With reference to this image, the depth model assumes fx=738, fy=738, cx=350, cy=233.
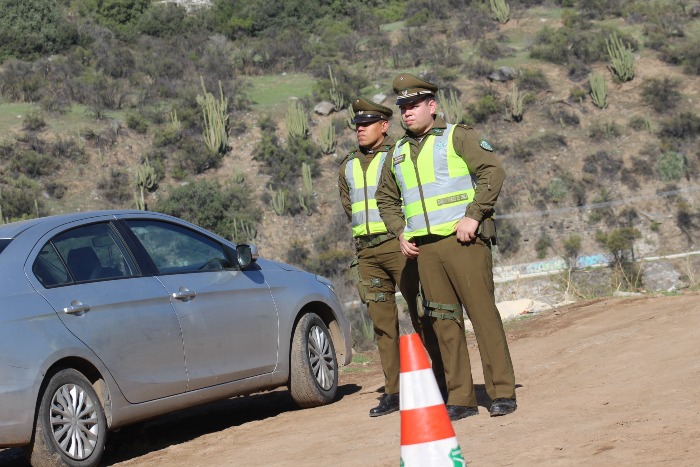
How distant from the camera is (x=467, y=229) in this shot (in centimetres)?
418

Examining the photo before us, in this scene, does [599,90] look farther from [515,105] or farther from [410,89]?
[410,89]

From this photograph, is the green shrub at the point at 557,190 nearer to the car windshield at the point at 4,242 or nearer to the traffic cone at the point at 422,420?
the car windshield at the point at 4,242

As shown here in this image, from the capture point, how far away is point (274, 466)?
3752 millimetres

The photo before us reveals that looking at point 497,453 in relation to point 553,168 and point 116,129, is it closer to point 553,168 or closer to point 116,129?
point 553,168

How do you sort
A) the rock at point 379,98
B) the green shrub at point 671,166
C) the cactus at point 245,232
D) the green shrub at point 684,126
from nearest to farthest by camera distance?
the cactus at point 245,232 < the green shrub at point 671,166 < the green shrub at point 684,126 < the rock at point 379,98

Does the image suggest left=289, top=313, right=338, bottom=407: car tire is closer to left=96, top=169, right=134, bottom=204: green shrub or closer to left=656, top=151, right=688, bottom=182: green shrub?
left=96, top=169, right=134, bottom=204: green shrub

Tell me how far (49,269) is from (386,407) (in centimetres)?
230

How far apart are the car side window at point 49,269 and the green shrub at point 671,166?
29839 millimetres

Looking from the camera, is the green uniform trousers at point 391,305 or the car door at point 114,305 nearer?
the car door at point 114,305

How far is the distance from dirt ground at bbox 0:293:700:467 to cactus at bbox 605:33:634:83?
3004cm

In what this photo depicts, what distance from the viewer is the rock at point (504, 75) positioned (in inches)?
1437

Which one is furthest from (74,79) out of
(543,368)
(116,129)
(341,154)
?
(543,368)

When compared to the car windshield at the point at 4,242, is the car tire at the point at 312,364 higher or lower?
lower

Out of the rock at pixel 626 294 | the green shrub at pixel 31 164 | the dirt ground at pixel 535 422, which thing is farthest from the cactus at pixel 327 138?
the dirt ground at pixel 535 422
